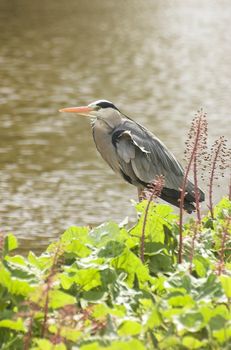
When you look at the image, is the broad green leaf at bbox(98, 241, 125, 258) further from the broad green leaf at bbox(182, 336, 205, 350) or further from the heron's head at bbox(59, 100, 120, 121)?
the heron's head at bbox(59, 100, 120, 121)

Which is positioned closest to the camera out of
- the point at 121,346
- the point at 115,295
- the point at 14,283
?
the point at 121,346

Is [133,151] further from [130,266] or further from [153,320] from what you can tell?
[153,320]

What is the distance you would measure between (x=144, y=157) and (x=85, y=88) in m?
5.21

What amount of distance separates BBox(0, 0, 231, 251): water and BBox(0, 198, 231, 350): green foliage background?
225 cm

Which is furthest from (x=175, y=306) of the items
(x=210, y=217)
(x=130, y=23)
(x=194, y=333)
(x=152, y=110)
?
(x=130, y=23)

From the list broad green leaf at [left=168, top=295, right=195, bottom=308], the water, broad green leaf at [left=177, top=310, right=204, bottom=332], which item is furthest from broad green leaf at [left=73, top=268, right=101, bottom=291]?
the water

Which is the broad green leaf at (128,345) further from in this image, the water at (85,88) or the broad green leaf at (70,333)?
the water at (85,88)

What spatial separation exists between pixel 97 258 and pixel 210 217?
0.94m

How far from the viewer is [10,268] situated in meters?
2.58

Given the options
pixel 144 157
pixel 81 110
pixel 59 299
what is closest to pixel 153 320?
pixel 59 299

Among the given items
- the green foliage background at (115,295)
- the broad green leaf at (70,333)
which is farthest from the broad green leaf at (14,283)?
the broad green leaf at (70,333)

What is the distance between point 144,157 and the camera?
5.50 metres

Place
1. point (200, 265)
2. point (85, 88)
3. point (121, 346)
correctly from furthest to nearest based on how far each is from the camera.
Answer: point (85, 88)
point (200, 265)
point (121, 346)

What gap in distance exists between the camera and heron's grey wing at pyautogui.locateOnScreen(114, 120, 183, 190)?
214 inches
